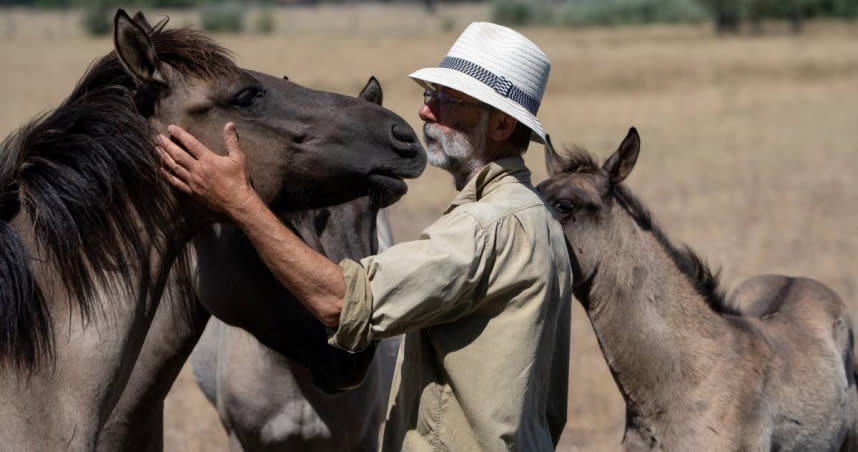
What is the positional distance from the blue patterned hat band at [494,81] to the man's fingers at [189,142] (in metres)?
0.75

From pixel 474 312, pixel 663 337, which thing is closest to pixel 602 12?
pixel 663 337

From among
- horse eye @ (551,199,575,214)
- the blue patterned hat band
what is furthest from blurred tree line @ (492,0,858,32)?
the blue patterned hat band

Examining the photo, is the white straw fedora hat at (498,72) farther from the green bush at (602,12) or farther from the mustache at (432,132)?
the green bush at (602,12)

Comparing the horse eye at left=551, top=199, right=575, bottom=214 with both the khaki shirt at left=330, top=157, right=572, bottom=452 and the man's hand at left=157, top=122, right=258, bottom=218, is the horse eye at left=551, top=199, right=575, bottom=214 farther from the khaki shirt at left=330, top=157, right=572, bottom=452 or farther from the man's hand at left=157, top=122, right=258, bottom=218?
the man's hand at left=157, top=122, right=258, bottom=218

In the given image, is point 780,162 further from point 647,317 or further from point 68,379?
point 68,379

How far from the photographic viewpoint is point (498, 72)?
3.30 meters

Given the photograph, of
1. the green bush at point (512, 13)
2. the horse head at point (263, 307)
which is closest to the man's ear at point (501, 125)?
the horse head at point (263, 307)

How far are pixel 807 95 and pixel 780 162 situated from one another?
1082cm

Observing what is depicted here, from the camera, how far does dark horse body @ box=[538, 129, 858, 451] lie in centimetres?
489

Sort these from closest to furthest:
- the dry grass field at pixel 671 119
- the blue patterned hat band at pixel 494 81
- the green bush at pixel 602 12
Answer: the blue patterned hat band at pixel 494 81 → the dry grass field at pixel 671 119 → the green bush at pixel 602 12

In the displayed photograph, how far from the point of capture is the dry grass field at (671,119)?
10.5 m

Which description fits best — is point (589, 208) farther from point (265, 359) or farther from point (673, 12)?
point (673, 12)

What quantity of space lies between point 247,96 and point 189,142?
10.2 inches

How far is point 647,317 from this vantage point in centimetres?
499
